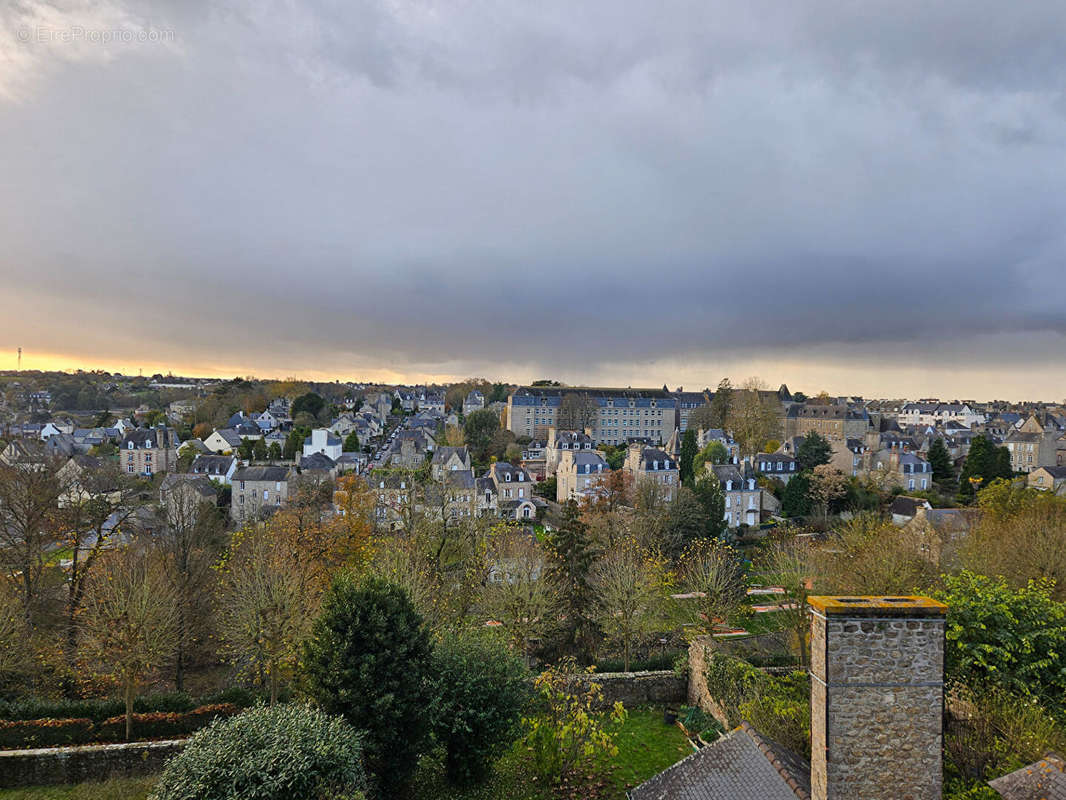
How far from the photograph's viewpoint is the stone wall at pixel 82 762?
12096mm

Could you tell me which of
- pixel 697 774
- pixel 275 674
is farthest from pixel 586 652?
pixel 697 774

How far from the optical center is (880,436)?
5884 cm

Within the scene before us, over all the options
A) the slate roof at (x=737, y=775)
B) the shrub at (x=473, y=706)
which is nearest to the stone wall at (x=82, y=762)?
the shrub at (x=473, y=706)

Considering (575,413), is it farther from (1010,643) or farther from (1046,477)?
(1010,643)

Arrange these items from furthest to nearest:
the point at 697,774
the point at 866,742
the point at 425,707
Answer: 1. the point at 425,707
2. the point at 697,774
3. the point at 866,742

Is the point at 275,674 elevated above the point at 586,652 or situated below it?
above

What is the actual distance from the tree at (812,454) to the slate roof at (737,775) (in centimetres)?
4604

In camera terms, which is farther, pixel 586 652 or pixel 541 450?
pixel 541 450

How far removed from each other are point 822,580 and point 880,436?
4659 centimetres

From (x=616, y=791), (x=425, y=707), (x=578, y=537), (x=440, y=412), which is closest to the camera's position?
(x=425, y=707)

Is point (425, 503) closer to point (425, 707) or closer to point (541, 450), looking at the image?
point (425, 707)

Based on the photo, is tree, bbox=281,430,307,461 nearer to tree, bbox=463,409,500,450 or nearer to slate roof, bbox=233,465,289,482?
slate roof, bbox=233,465,289,482

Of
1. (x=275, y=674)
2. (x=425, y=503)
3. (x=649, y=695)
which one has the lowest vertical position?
(x=649, y=695)

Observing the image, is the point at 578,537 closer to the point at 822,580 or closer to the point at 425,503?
the point at 425,503
